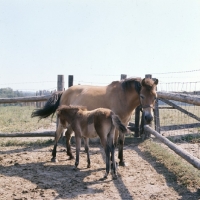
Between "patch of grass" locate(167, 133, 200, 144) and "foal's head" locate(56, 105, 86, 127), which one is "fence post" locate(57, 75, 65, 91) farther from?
"patch of grass" locate(167, 133, 200, 144)

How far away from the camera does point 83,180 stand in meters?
4.70

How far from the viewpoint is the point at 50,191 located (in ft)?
13.6

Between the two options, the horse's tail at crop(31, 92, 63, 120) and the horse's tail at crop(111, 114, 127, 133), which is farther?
the horse's tail at crop(31, 92, 63, 120)

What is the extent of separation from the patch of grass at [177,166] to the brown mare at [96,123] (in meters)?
1.16

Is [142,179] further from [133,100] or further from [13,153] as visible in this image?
[13,153]

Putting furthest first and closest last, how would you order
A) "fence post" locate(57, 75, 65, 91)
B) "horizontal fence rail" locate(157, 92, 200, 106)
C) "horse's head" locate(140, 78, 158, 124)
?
"fence post" locate(57, 75, 65, 91) → "horse's head" locate(140, 78, 158, 124) → "horizontal fence rail" locate(157, 92, 200, 106)

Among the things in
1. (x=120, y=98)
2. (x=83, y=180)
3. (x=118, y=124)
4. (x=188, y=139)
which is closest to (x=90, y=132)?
(x=118, y=124)

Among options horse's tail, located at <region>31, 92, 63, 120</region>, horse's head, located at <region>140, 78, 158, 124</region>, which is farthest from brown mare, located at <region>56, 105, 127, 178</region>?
horse's tail, located at <region>31, 92, 63, 120</region>

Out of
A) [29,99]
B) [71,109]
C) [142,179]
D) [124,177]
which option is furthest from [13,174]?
[29,99]

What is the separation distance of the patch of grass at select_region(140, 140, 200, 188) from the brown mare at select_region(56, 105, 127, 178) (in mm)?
1156

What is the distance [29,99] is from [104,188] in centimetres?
445

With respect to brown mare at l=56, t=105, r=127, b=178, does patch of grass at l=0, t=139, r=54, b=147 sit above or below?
below

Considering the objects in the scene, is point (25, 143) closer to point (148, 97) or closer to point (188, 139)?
point (148, 97)

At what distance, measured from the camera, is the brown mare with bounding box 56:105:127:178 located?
186 inches
